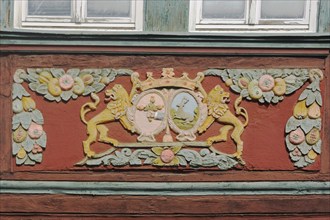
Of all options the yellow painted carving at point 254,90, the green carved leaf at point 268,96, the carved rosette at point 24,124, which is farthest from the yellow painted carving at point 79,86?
the green carved leaf at point 268,96

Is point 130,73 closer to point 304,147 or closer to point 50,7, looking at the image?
point 50,7

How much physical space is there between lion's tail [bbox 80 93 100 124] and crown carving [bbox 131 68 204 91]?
1.10 feet

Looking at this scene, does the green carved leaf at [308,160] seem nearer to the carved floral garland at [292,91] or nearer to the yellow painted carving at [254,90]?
the carved floral garland at [292,91]

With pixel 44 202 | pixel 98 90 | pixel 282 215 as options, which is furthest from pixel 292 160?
pixel 44 202

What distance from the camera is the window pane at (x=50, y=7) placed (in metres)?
5.47

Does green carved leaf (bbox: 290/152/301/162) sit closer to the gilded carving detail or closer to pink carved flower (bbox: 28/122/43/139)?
the gilded carving detail

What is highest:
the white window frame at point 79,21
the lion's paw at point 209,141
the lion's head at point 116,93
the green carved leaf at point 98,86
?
the white window frame at point 79,21

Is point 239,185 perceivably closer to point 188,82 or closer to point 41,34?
point 188,82

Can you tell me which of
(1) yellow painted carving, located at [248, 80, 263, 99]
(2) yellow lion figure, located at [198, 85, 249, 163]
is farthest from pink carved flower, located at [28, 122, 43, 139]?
(1) yellow painted carving, located at [248, 80, 263, 99]

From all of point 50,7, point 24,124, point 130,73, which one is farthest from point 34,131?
point 50,7

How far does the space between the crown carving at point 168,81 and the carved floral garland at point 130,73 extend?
0.08 m

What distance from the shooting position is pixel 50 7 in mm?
5477

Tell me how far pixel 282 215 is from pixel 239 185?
1.48 feet

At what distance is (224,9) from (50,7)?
56.9 inches
